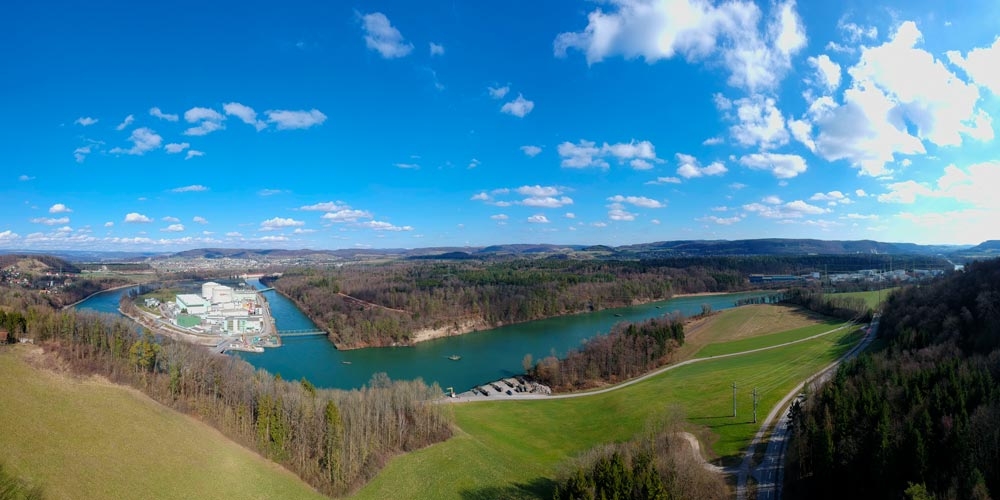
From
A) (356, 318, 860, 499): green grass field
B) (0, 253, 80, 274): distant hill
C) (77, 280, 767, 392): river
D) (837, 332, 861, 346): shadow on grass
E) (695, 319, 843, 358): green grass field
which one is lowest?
(77, 280, 767, 392): river

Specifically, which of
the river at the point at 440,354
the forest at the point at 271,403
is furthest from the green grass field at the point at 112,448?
the river at the point at 440,354

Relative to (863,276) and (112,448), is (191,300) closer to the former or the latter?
(112,448)

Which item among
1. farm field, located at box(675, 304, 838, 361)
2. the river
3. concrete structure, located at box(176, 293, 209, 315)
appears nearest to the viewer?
the river

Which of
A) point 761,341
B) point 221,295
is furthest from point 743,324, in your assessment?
point 221,295

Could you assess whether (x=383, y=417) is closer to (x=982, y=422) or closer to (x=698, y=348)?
(x=982, y=422)

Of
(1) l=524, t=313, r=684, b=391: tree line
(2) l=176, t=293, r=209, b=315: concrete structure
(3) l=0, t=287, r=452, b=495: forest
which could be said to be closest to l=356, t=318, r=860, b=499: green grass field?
(3) l=0, t=287, r=452, b=495: forest

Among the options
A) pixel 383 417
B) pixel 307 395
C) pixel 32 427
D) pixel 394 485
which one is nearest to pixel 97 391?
pixel 32 427

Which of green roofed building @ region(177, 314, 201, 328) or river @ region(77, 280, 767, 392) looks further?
green roofed building @ region(177, 314, 201, 328)

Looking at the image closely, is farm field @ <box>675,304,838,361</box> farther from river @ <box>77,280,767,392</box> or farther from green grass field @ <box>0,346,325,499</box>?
green grass field @ <box>0,346,325,499</box>
